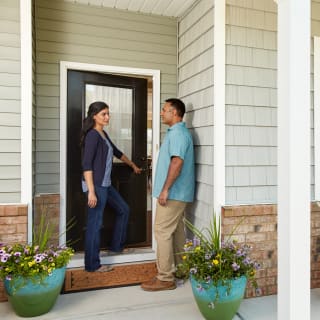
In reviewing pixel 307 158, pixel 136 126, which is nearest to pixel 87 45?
pixel 136 126

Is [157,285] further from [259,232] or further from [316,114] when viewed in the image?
[316,114]

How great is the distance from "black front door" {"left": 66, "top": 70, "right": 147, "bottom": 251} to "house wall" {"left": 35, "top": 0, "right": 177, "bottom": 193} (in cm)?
19

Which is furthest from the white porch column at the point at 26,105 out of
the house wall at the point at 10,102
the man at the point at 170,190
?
the man at the point at 170,190

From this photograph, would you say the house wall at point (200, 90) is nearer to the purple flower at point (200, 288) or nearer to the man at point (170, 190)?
the man at point (170, 190)

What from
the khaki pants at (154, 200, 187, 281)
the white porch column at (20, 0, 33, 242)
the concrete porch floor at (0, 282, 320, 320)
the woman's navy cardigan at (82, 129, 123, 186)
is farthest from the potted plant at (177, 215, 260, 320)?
the white porch column at (20, 0, 33, 242)

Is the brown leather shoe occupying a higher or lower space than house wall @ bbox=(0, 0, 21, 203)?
lower

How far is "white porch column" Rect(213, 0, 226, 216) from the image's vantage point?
8.54ft

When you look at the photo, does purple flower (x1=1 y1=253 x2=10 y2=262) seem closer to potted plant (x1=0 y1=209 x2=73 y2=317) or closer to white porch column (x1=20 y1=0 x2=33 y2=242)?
potted plant (x1=0 y1=209 x2=73 y2=317)

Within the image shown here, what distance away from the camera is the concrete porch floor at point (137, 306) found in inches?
92.0

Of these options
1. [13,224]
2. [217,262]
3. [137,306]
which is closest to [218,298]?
[217,262]

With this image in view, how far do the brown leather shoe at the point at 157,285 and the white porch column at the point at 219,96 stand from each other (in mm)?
760

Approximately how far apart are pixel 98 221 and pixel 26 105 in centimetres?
113

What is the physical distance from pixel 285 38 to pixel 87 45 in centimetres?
208

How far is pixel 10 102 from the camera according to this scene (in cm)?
251
